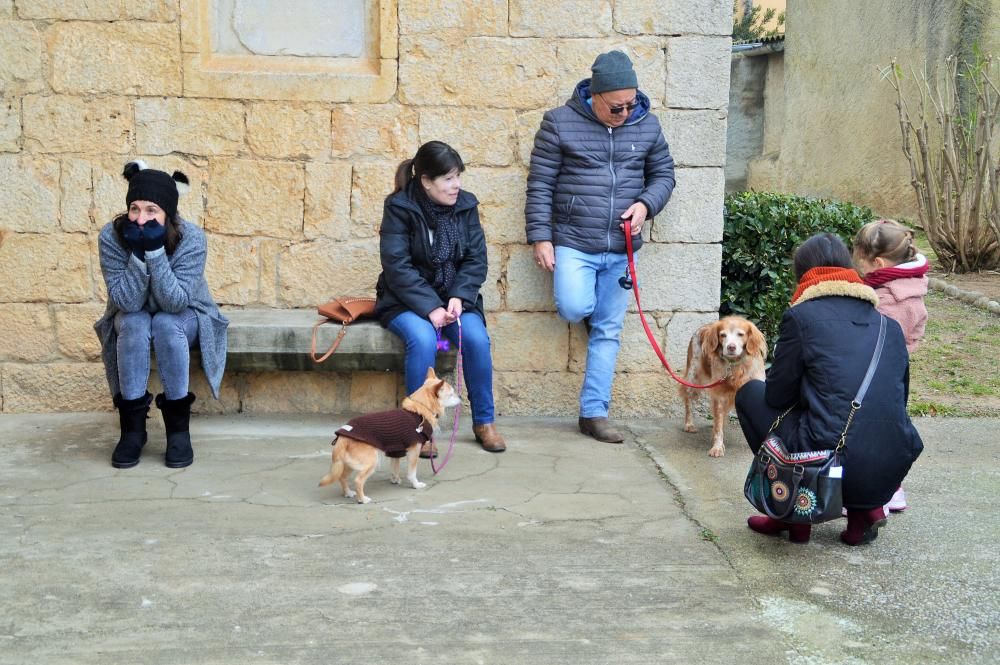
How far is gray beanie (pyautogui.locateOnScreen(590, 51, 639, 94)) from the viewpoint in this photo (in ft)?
17.7

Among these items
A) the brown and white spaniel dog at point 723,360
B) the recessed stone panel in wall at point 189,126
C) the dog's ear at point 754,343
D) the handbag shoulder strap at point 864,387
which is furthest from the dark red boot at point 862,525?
the recessed stone panel in wall at point 189,126

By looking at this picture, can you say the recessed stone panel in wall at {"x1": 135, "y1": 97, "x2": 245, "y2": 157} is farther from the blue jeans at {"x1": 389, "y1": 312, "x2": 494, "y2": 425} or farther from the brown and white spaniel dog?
the brown and white spaniel dog

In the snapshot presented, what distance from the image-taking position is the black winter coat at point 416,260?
5371 mm

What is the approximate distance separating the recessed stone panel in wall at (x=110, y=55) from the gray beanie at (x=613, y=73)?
7.37 ft

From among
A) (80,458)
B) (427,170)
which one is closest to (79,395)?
(80,458)

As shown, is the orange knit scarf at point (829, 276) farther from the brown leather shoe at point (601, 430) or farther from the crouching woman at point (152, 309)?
the crouching woman at point (152, 309)

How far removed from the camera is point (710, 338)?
5426 mm

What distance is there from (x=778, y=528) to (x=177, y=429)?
2798 millimetres

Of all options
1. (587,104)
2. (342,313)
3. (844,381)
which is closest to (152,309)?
(342,313)

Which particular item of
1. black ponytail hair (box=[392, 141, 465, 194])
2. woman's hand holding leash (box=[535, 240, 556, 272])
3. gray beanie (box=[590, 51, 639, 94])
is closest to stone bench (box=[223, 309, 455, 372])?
woman's hand holding leash (box=[535, 240, 556, 272])

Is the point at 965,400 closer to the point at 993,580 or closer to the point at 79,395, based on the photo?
the point at 993,580

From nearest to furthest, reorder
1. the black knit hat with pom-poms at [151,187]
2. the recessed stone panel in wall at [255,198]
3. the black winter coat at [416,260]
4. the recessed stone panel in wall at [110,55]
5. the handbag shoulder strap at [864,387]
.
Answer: the handbag shoulder strap at [864,387] → the black knit hat with pom-poms at [151,187] → the black winter coat at [416,260] → the recessed stone panel in wall at [110,55] → the recessed stone panel in wall at [255,198]

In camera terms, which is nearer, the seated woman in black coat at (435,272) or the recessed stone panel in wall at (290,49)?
the seated woman in black coat at (435,272)

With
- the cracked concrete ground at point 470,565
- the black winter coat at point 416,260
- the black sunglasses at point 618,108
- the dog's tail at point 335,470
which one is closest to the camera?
the cracked concrete ground at point 470,565
